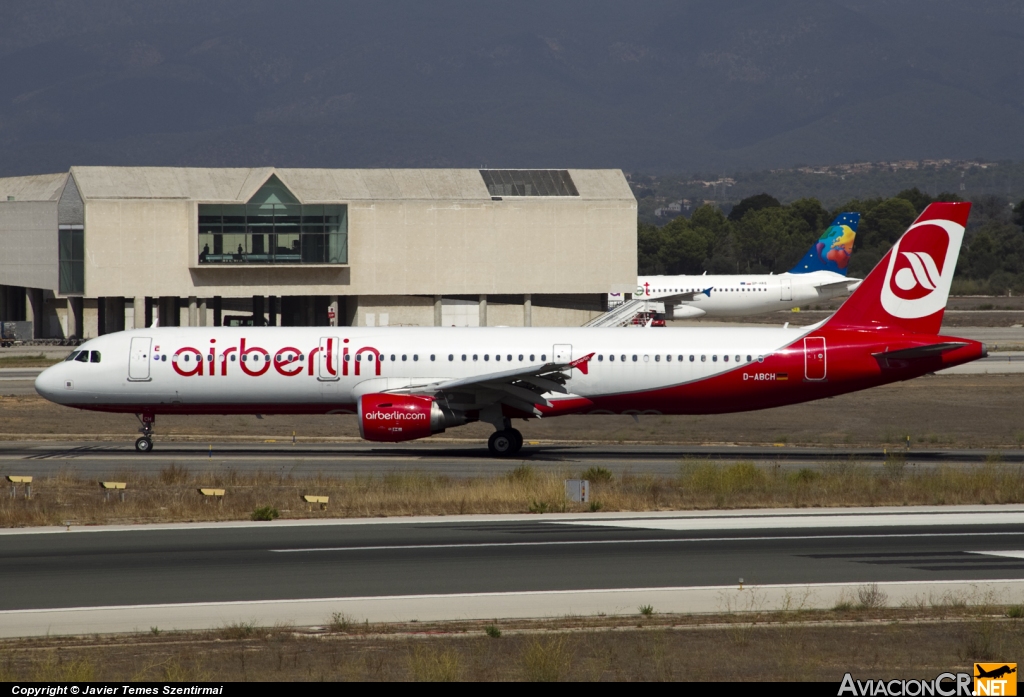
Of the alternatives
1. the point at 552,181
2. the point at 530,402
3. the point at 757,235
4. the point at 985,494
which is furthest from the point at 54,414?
the point at 757,235

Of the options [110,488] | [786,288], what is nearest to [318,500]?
[110,488]

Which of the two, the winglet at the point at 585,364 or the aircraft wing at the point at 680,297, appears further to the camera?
the aircraft wing at the point at 680,297

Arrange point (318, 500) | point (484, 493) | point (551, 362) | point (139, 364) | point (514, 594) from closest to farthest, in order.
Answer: point (514, 594) < point (318, 500) < point (484, 493) < point (139, 364) < point (551, 362)

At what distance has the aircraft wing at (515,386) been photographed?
3369 cm

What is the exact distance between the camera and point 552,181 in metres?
84.1

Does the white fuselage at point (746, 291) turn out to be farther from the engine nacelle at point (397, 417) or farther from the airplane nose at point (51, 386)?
the airplane nose at point (51, 386)

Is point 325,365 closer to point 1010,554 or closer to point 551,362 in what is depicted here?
point 551,362

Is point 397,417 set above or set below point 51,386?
below

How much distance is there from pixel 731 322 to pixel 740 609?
81.4 m

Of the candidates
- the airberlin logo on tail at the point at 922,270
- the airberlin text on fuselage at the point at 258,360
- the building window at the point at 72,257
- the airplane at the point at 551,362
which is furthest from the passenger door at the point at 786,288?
the airberlin text on fuselage at the point at 258,360

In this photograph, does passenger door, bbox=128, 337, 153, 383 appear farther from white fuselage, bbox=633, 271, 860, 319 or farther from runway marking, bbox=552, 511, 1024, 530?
white fuselage, bbox=633, 271, 860, 319

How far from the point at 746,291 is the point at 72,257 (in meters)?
44.7

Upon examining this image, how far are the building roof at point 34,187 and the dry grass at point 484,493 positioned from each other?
173ft

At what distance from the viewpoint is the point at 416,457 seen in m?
35.5
